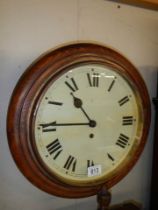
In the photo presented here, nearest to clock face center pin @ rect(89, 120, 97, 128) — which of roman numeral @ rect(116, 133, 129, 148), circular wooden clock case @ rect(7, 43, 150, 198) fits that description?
circular wooden clock case @ rect(7, 43, 150, 198)

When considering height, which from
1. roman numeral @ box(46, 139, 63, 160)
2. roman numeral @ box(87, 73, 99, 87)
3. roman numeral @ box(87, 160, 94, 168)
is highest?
roman numeral @ box(87, 73, 99, 87)

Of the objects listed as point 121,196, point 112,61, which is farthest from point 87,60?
point 121,196

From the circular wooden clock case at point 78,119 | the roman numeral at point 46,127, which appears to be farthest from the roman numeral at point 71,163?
the roman numeral at point 46,127

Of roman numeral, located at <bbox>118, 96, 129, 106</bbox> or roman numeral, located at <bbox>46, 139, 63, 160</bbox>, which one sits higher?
roman numeral, located at <bbox>118, 96, 129, 106</bbox>

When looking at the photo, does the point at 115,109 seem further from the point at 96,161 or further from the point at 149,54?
the point at 149,54

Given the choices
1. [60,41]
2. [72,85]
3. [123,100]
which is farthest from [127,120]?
[60,41]

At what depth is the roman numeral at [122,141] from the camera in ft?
3.65

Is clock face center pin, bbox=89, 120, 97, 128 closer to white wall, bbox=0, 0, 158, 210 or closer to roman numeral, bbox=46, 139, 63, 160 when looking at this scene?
roman numeral, bbox=46, 139, 63, 160

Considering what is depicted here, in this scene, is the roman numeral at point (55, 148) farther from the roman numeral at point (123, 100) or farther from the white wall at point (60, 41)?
the roman numeral at point (123, 100)

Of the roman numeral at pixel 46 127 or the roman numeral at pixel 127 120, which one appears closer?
the roman numeral at pixel 46 127

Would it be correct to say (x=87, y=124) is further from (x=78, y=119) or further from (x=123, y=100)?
(x=123, y=100)

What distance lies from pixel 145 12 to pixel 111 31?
0.21m

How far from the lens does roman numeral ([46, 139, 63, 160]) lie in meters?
0.95

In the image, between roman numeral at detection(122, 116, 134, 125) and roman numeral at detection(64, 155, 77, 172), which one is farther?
roman numeral at detection(122, 116, 134, 125)
